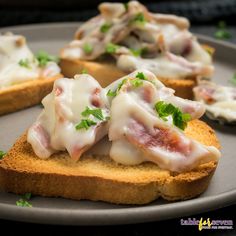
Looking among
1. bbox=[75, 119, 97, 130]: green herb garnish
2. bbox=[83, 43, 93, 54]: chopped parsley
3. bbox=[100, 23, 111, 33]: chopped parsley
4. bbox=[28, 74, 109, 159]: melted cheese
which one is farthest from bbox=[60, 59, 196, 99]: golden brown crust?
bbox=[75, 119, 97, 130]: green herb garnish

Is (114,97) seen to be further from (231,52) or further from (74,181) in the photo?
(231,52)

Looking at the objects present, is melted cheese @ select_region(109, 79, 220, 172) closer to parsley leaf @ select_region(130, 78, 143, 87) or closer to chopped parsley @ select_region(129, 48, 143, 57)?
parsley leaf @ select_region(130, 78, 143, 87)

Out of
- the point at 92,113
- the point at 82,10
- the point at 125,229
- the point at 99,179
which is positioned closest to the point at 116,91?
the point at 92,113

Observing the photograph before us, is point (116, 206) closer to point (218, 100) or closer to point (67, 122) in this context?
point (67, 122)

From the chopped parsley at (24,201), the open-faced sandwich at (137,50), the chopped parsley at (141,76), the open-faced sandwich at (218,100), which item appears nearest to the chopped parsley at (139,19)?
the open-faced sandwich at (137,50)

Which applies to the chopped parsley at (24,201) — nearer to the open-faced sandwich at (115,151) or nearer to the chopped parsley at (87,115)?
the open-faced sandwich at (115,151)

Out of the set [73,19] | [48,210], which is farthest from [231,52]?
[48,210]
